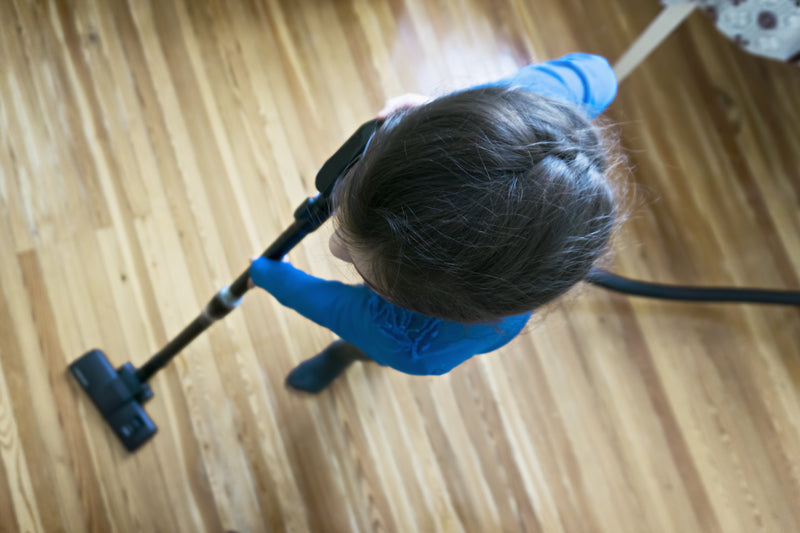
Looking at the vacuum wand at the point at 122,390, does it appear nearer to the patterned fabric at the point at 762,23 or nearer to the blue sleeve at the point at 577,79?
the blue sleeve at the point at 577,79

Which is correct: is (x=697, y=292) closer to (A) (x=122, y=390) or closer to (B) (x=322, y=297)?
(B) (x=322, y=297)

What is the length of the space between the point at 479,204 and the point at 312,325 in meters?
0.79

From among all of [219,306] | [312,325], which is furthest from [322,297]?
[312,325]

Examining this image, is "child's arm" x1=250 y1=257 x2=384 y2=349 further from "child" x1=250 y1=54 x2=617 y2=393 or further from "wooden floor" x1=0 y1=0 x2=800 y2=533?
"wooden floor" x1=0 y1=0 x2=800 y2=533

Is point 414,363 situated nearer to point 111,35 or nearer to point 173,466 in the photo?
point 173,466

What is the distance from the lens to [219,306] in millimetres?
919

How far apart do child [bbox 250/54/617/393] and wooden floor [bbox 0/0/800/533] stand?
581 mm

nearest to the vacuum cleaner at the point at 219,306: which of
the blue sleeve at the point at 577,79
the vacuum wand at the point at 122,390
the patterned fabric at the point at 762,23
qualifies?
the vacuum wand at the point at 122,390

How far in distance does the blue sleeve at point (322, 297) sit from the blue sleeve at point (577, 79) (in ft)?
1.22

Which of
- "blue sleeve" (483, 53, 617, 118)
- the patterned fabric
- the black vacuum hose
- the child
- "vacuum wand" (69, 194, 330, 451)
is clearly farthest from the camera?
the black vacuum hose

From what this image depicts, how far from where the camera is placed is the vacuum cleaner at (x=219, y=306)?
2.12 ft

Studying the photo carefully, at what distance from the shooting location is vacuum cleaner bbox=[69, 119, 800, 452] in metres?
0.65

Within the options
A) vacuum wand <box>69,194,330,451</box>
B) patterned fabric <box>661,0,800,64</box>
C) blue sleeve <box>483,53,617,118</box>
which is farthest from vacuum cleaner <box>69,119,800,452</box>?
patterned fabric <box>661,0,800,64</box>

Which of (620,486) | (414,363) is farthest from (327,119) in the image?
(620,486)
